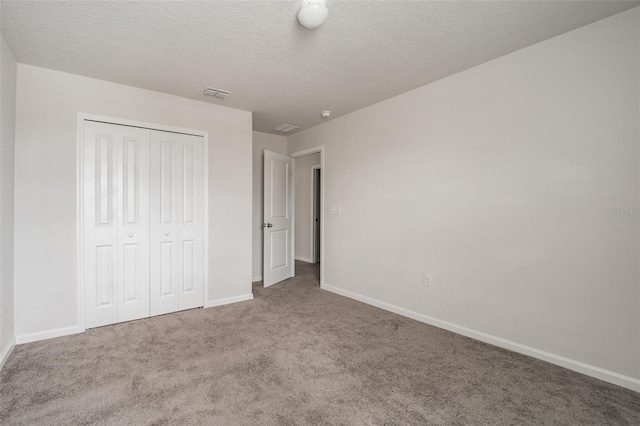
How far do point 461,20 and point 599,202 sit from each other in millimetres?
1578

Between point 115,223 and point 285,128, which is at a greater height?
point 285,128

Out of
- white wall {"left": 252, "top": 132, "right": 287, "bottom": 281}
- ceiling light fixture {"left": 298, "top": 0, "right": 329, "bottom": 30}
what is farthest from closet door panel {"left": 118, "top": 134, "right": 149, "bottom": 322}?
ceiling light fixture {"left": 298, "top": 0, "right": 329, "bottom": 30}

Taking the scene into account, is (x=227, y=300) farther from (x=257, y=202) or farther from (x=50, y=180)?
(x=50, y=180)

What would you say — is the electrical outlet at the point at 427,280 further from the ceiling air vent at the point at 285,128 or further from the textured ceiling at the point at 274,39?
the ceiling air vent at the point at 285,128

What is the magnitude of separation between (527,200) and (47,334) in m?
4.33

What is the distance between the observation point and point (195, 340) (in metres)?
2.60

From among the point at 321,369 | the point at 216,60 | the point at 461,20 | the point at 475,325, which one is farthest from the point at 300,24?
the point at 475,325

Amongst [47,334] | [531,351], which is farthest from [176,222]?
[531,351]

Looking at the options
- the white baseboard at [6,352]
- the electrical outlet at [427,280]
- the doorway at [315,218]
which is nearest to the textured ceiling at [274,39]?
the electrical outlet at [427,280]

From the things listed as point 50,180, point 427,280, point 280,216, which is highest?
point 50,180

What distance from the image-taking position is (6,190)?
7.51 ft

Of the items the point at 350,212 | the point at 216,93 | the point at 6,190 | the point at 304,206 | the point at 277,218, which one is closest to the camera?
the point at 6,190

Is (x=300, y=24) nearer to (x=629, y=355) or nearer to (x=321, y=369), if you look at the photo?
(x=321, y=369)

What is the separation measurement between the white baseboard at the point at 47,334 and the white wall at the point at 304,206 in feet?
13.6
